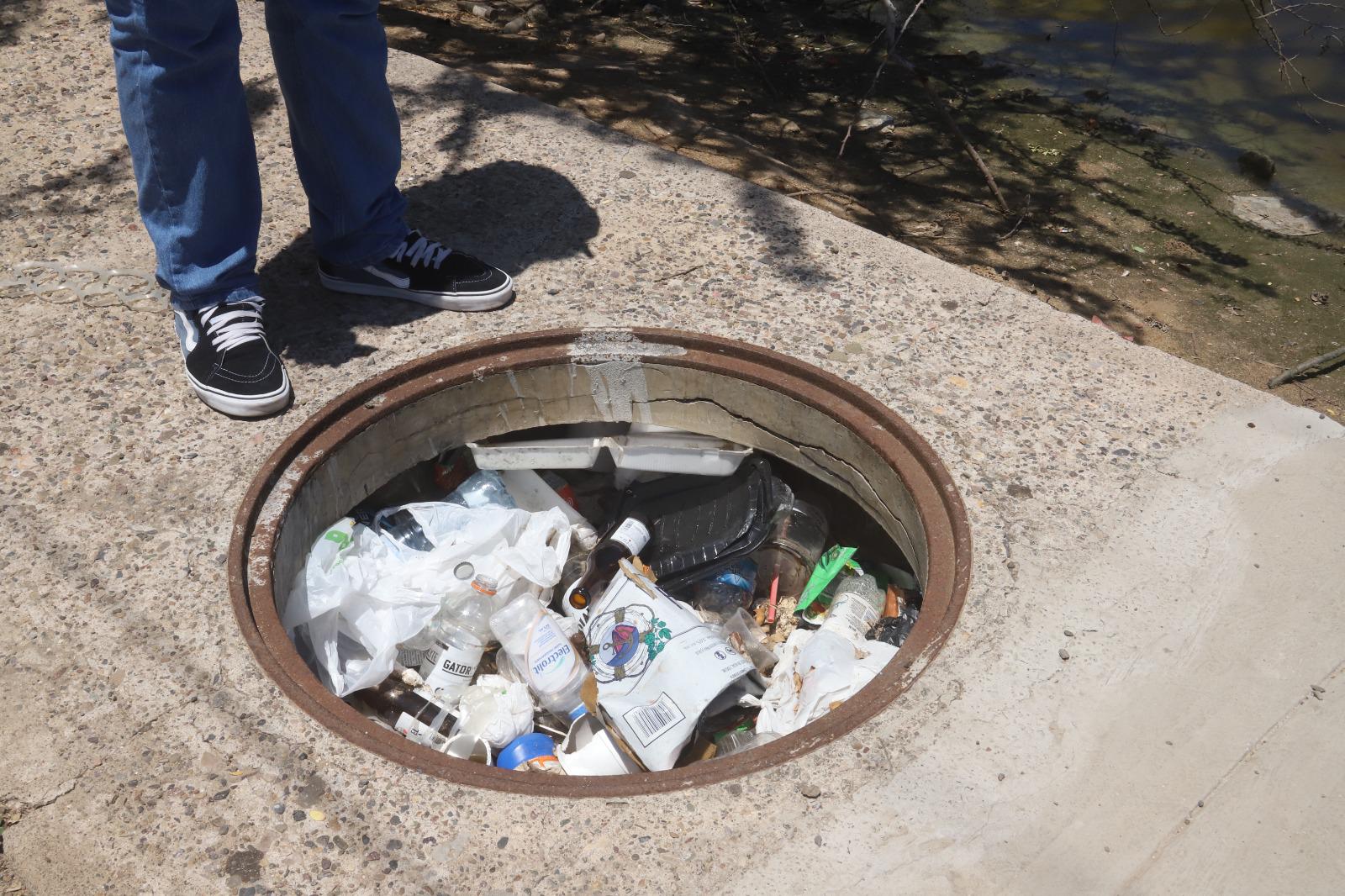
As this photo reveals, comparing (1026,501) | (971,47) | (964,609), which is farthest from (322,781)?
(971,47)

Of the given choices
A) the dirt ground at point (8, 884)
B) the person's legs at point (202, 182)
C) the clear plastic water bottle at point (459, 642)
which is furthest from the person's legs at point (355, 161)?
the dirt ground at point (8, 884)

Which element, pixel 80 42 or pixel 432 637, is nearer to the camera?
pixel 432 637

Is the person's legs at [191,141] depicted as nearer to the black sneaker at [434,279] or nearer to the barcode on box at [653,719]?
the black sneaker at [434,279]

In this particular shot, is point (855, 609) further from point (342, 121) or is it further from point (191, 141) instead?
point (191, 141)

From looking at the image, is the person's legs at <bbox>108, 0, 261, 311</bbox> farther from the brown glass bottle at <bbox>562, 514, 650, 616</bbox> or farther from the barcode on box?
the barcode on box

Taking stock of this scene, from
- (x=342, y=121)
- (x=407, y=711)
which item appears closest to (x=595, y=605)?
(x=407, y=711)

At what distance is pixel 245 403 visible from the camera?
7.93 feet

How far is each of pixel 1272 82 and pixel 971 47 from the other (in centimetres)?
148

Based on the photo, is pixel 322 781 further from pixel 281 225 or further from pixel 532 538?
pixel 281 225

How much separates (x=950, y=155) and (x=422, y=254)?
92.3 inches

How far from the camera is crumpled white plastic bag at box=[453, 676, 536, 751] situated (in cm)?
225

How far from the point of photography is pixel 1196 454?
237 centimetres

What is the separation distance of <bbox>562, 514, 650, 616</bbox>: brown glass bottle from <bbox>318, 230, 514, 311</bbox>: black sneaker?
650mm

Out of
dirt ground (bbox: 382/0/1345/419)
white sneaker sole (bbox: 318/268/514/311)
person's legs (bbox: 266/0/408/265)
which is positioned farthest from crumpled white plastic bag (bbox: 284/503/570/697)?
dirt ground (bbox: 382/0/1345/419)
